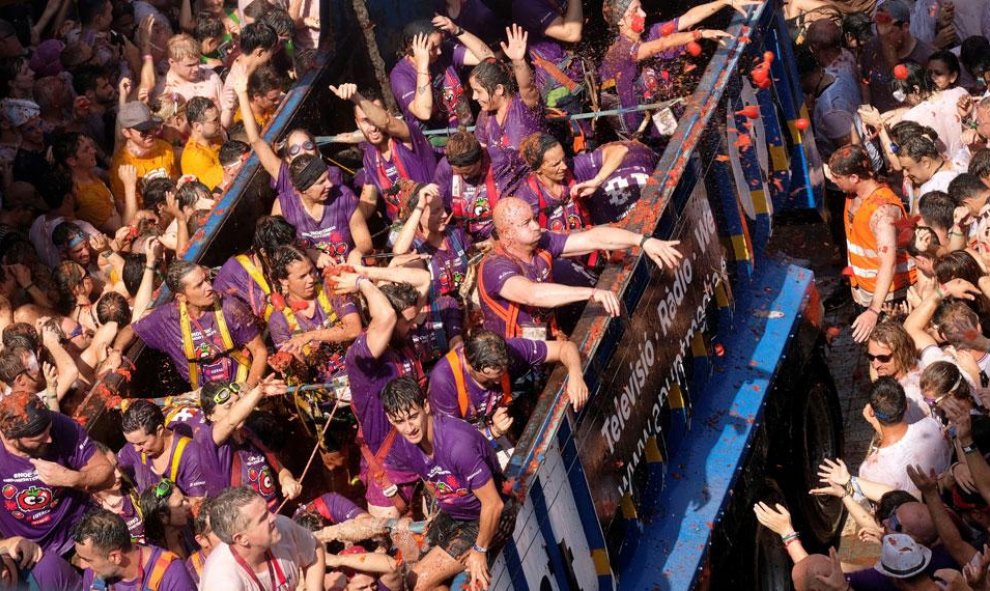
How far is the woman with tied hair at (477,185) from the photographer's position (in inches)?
297

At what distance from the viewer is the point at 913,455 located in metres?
6.60

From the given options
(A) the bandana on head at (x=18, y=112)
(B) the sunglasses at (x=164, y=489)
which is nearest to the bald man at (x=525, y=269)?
(B) the sunglasses at (x=164, y=489)

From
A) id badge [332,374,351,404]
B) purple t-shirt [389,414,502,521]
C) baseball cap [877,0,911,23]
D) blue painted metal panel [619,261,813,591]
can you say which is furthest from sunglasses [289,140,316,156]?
baseball cap [877,0,911,23]

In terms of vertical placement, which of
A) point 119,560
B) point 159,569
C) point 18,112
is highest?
point 18,112

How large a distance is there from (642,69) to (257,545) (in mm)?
4466

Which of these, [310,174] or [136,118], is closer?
[310,174]

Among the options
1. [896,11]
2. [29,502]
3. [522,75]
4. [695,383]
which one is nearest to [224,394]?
[29,502]

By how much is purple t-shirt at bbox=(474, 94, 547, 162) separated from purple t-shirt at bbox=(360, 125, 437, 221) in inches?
14.6

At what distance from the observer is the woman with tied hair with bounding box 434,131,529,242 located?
754cm

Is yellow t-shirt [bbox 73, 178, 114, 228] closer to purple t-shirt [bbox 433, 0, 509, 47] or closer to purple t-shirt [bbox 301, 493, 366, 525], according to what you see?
purple t-shirt [bbox 433, 0, 509, 47]

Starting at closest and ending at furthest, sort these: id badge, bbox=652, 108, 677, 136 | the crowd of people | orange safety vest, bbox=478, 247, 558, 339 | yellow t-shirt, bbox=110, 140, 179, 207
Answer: the crowd of people → orange safety vest, bbox=478, 247, 558, 339 → id badge, bbox=652, 108, 677, 136 → yellow t-shirt, bbox=110, 140, 179, 207

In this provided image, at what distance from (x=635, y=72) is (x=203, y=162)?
286cm

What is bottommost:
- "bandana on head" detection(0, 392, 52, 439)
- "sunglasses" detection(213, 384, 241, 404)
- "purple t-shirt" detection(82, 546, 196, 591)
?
"purple t-shirt" detection(82, 546, 196, 591)

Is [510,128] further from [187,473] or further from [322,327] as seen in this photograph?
[187,473]
